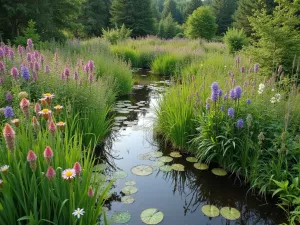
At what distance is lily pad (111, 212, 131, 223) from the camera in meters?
3.02

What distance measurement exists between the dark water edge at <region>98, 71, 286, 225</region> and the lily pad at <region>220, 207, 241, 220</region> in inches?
1.9

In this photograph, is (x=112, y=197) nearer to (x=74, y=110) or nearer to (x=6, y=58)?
(x=74, y=110)

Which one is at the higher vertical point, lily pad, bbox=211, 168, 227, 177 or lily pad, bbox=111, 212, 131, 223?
lily pad, bbox=211, 168, 227, 177

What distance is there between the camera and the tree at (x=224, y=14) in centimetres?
4194

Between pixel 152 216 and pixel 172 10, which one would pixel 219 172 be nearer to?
pixel 152 216

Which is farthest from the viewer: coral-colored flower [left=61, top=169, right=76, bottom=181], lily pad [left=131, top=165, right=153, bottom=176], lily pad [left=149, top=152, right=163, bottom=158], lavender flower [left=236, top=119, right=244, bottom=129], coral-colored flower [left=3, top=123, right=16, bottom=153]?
lily pad [left=149, top=152, right=163, bottom=158]

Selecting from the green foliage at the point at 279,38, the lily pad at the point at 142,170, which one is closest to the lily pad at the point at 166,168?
the lily pad at the point at 142,170

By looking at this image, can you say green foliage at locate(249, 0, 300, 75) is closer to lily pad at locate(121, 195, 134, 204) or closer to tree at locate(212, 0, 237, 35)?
lily pad at locate(121, 195, 134, 204)

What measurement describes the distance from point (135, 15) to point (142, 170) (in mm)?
31551

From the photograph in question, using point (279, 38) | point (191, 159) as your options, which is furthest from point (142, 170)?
point (279, 38)

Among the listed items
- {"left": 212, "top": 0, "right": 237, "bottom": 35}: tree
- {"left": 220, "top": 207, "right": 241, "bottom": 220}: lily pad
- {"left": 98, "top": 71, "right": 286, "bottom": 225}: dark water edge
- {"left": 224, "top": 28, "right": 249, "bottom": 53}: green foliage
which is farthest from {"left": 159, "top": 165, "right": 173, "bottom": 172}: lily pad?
{"left": 212, "top": 0, "right": 237, "bottom": 35}: tree

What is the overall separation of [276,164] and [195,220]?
1.46 m

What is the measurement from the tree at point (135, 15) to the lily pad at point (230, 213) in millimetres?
31358

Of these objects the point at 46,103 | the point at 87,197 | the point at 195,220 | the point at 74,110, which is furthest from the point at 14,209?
the point at 74,110
